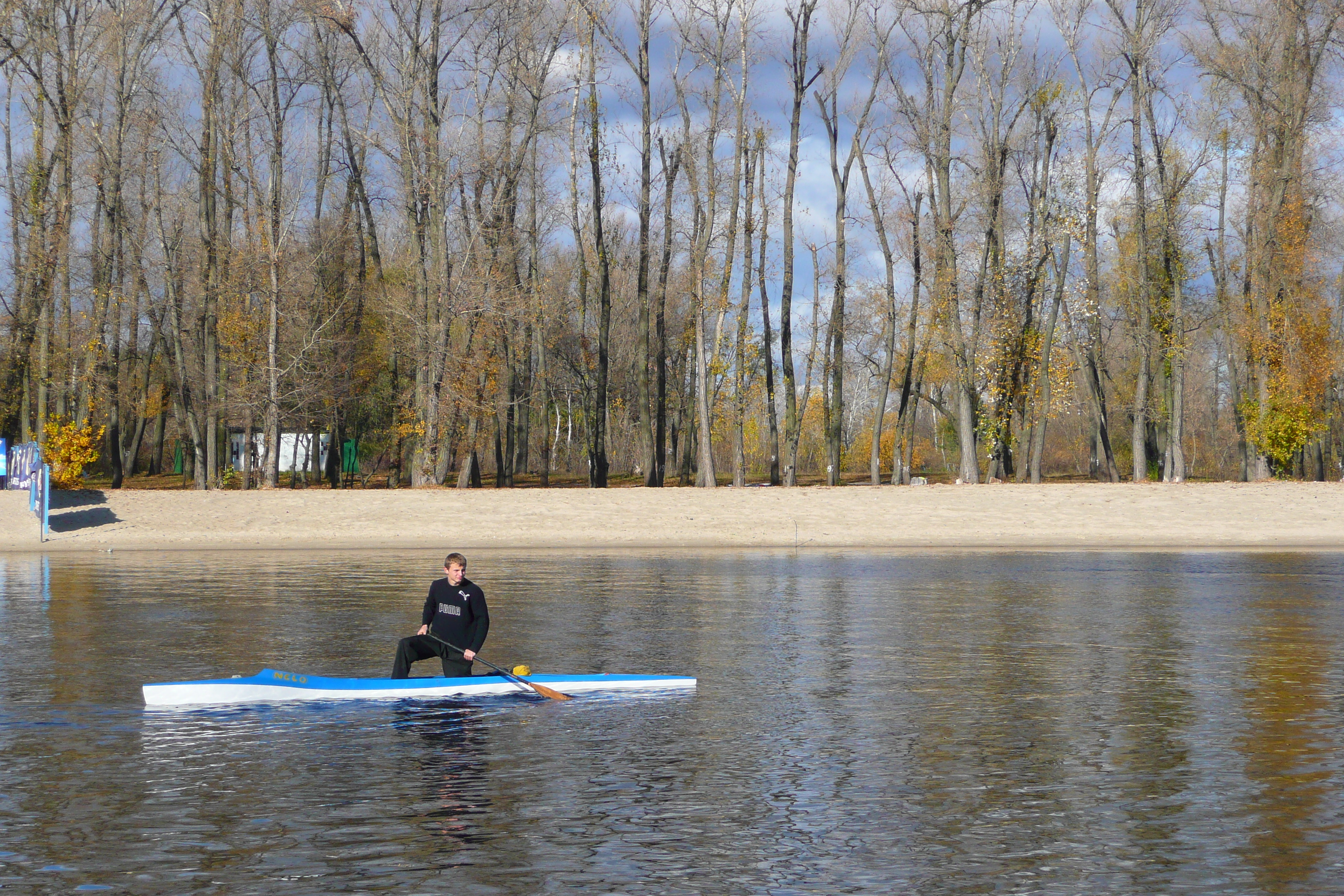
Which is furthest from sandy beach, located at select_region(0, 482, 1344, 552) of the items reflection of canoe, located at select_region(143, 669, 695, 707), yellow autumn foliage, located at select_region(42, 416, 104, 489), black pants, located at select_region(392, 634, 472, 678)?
reflection of canoe, located at select_region(143, 669, 695, 707)

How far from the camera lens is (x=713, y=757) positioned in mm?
10570

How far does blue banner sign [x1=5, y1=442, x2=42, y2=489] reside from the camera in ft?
132

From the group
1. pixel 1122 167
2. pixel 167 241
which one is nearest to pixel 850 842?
pixel 1122 167

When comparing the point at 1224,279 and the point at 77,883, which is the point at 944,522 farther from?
the point at 77,883

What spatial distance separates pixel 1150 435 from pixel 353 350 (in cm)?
3717

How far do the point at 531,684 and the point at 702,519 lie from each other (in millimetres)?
28266

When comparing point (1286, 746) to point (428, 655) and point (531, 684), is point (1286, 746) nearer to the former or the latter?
point (531, 684)

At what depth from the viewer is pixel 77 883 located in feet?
23.4

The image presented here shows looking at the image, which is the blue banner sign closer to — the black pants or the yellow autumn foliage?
the yellow autumn foliage

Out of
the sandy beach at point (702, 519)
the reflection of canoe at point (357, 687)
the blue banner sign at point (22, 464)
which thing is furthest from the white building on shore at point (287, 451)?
the reflection of canoe at point (357, 687)

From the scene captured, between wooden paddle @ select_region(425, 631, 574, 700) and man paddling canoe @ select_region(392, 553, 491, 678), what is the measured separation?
3 centimetres

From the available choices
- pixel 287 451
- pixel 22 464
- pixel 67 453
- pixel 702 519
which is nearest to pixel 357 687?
pixel 702 519

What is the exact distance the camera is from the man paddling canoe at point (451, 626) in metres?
13.8

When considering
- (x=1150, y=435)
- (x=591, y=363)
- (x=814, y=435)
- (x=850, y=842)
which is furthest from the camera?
(x=814, y=435)
